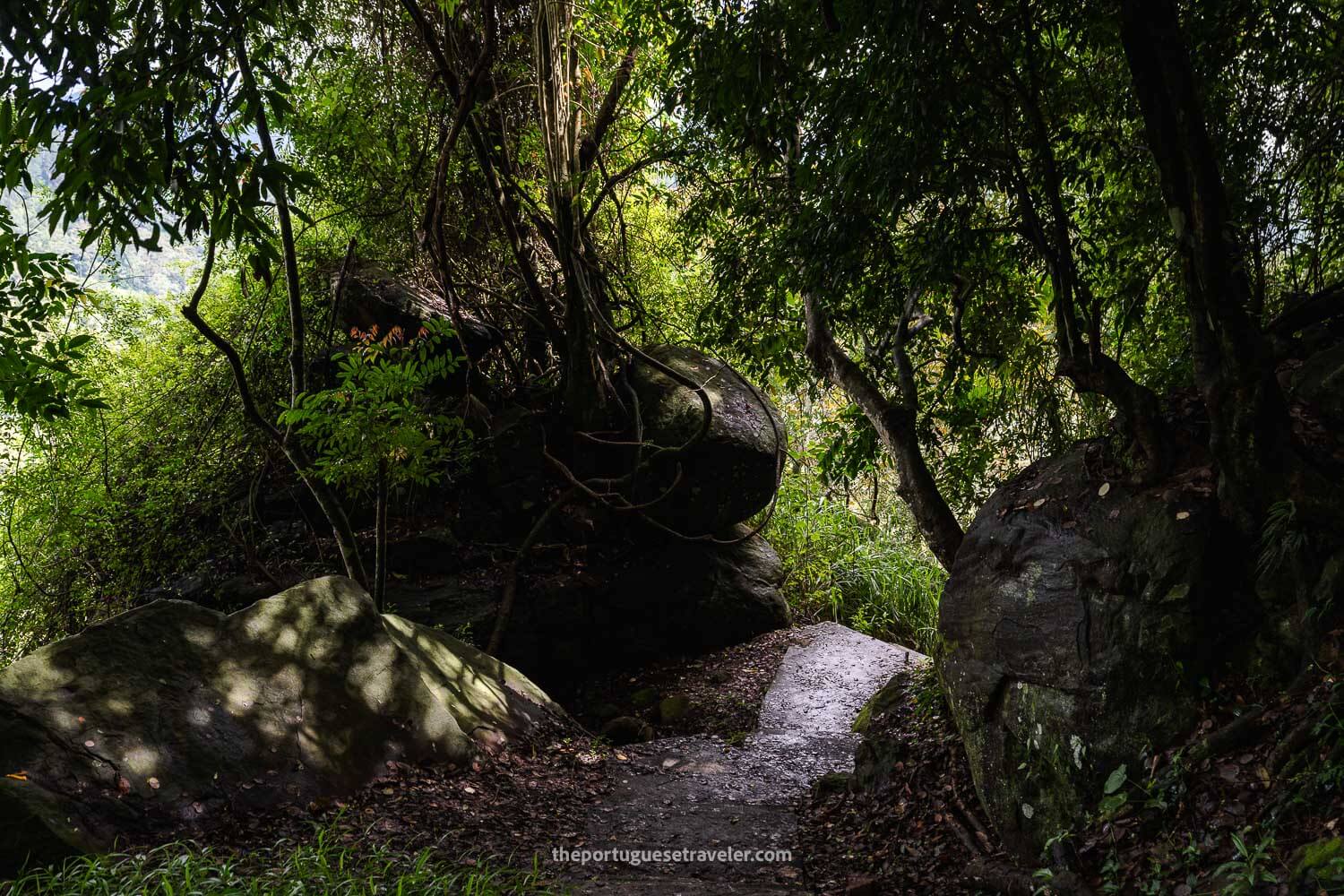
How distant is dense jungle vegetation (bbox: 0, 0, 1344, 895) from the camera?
295 centimetres

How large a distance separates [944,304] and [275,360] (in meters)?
6.23

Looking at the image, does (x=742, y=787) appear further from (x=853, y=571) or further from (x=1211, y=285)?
(x=853, y=571)

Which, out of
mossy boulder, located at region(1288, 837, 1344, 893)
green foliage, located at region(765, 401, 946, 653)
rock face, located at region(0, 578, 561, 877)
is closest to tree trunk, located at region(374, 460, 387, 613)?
rock face, located at region(0, 578, 561, 877)

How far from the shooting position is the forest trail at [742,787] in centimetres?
382

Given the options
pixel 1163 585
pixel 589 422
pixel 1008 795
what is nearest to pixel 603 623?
pixel 589 422

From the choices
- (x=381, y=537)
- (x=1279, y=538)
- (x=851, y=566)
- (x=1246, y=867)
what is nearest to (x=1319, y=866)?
(x=1246, y=867)

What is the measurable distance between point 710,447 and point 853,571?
8.79ft

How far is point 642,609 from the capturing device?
319 inches

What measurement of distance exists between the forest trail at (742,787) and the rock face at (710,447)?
1.59 meters

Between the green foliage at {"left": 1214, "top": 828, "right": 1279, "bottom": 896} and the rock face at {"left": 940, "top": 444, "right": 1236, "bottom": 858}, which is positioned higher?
the rock face at {"left": 940, "top": 444, "right": 1236, "bottom": 858}

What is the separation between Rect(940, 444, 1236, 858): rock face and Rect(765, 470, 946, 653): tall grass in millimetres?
4820

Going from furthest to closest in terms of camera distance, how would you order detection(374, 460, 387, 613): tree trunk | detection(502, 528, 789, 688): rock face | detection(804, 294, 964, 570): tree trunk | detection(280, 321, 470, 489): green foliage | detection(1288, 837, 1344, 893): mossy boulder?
detection(502, 528, 789, 688): rock face → detection(374, 460, 387, 613): tree trunk → detection(804, 294, 964, 570): tree trunk → detection(280, 321, 470, 489): green foliage → detection(1288, 837, 1344, 893): mossy boulder

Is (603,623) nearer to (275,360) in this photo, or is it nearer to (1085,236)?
(275,360)

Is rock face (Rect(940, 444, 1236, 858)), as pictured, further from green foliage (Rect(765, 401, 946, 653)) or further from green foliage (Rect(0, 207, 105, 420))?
green foliage (Rect(765, 401, 946, 653))
